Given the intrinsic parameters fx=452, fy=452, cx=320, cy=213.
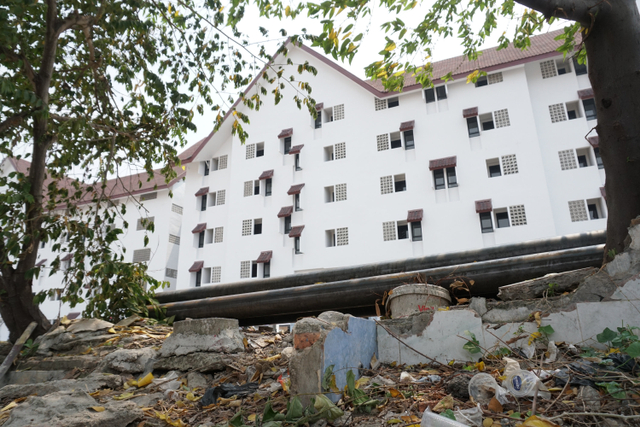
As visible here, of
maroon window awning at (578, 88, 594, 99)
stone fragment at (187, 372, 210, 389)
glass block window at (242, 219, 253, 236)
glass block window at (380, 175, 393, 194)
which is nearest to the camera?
stone fragment at (187, 372, 210, 389)

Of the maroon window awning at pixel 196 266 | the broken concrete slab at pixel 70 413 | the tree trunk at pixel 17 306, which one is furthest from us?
the maroon window awning at pixel 196 266

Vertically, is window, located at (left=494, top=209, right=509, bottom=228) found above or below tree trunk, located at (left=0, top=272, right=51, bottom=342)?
above

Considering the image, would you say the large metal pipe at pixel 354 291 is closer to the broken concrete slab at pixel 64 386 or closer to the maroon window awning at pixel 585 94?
the broken concrete slab at pixel 64 386

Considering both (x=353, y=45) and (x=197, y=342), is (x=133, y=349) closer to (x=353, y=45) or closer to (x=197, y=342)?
(x=197, y=342)

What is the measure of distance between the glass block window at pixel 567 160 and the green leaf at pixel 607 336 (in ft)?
68.1

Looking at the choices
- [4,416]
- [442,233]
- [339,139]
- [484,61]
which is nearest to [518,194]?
[442,233]

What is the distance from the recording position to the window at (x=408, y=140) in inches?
957

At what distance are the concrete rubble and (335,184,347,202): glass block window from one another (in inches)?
780

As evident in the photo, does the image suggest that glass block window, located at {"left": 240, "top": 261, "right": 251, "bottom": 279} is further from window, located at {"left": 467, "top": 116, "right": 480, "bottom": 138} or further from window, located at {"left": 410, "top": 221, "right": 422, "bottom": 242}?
window, located at {"left": 467, "top": 116, "right": 480, "bottom": 138}

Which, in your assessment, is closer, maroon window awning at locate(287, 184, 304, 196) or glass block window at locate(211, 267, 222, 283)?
maroon window awning at locate(287, 184, 304, 196)

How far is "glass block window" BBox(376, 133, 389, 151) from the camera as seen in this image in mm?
24812

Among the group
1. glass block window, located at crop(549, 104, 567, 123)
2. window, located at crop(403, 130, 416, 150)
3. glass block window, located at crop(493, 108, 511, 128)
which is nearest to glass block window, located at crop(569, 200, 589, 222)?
glass block window, located at crop(549, 104, 567, 123)

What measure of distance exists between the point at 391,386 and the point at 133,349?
10.7 ft

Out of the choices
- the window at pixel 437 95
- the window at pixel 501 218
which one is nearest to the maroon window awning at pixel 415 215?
the window at pixel 501 218
